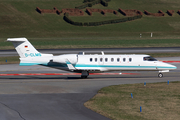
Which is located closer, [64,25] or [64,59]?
[64,59]

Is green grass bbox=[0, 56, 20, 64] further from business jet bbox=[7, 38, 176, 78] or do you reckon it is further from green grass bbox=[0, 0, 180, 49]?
green grass bbox=[0, 0, 180, 49]

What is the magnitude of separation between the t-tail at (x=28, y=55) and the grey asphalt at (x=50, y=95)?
5.88 ft

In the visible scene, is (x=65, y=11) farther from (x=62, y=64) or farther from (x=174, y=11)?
(x=62, y=64)

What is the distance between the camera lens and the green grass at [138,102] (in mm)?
16906

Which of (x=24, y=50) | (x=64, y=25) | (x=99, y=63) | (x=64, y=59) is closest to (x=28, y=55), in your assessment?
(x=24, y=50)

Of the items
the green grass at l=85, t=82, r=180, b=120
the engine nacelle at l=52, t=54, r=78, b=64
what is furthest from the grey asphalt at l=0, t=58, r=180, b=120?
the engine nacelle at l=52, t=54, r=78, b=64

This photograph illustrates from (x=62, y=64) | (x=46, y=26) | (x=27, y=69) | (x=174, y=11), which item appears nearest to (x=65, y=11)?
(x=46, y=26)

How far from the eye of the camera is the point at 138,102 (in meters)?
19.9

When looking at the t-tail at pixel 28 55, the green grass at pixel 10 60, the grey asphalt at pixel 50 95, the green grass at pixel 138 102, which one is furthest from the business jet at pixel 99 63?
the green grass at pixel 10 60

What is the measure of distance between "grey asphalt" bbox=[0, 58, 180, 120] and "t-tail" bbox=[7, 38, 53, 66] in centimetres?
179

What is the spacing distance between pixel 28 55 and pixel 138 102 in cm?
1567

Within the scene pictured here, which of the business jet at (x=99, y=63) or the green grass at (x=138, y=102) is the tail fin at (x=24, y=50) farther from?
the green grass at (x=138, y=102)

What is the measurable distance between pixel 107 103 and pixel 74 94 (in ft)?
13.0

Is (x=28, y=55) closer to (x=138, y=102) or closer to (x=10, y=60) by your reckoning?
(x=10, y=60)
